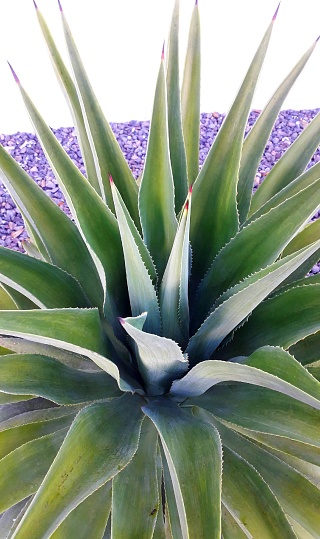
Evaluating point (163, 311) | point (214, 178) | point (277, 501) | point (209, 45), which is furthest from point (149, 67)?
point (277, 501)

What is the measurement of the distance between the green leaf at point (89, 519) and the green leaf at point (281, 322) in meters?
0.27

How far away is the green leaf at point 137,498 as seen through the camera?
2.15ft

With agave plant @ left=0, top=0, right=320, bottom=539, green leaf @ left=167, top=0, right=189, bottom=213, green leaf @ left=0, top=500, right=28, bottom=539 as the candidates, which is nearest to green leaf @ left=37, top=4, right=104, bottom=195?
agave plant @ left=0, top=0, right=320, bottom=539

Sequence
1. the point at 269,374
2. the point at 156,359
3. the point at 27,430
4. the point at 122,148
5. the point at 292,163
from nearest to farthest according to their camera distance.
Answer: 1. the point at 269,374
2. the point at 156,359
3. the point at 27,430
4. the point at 292,163
5. the point at 122,148

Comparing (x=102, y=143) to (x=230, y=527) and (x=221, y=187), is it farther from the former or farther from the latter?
(x=230, y=527)

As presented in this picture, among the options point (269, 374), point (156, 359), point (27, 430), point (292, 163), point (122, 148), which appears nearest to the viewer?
point (269, 374)

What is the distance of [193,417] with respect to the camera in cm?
68

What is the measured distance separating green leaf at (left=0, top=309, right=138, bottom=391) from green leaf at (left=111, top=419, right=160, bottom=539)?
0.12 metres

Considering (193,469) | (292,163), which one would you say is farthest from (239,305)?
(292,163)

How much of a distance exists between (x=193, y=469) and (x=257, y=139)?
22.5 inches

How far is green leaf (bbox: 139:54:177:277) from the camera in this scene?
2.28ft

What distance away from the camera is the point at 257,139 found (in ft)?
2.96

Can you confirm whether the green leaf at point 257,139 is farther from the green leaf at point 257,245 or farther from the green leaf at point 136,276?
the green leaf at point 136,276

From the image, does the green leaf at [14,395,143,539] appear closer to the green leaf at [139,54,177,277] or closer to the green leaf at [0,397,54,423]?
the green leaf at [0,397,54,423]
